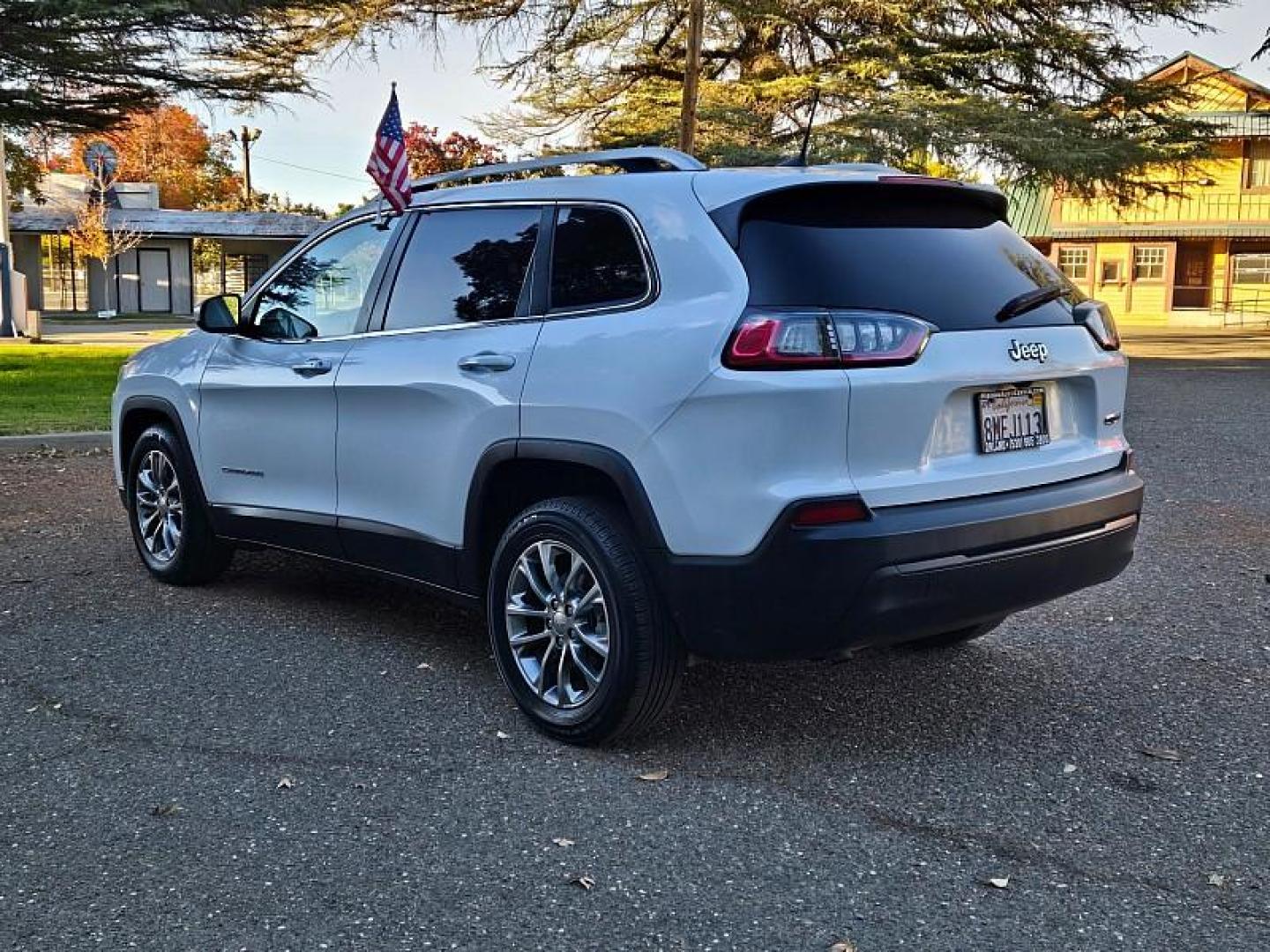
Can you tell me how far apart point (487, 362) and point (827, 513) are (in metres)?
1.40

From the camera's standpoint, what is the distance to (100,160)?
4350cm

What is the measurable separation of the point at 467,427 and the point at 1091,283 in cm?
4359

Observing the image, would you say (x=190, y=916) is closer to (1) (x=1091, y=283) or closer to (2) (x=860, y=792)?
(2) (x=860, y=792)

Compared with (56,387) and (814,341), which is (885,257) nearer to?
(814,341)

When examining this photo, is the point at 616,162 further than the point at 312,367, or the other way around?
the point at 312,367

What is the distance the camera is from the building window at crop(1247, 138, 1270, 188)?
129 ft

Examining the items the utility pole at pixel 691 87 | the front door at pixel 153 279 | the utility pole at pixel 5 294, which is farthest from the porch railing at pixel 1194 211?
the front door at pixel 153 279

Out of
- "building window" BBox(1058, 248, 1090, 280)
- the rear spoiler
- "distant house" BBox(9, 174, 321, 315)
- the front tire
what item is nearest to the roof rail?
the rear spoiler

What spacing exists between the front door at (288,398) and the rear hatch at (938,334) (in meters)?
1.99

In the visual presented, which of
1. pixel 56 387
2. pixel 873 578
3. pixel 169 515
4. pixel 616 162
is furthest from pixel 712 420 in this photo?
pixel 56 387

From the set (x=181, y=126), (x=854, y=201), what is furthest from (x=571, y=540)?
(x=181, y=126)

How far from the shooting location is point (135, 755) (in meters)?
4.05

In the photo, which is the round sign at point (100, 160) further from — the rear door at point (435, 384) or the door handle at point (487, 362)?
the door handle at point (487, 362)

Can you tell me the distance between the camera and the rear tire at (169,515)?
603 centimetres
